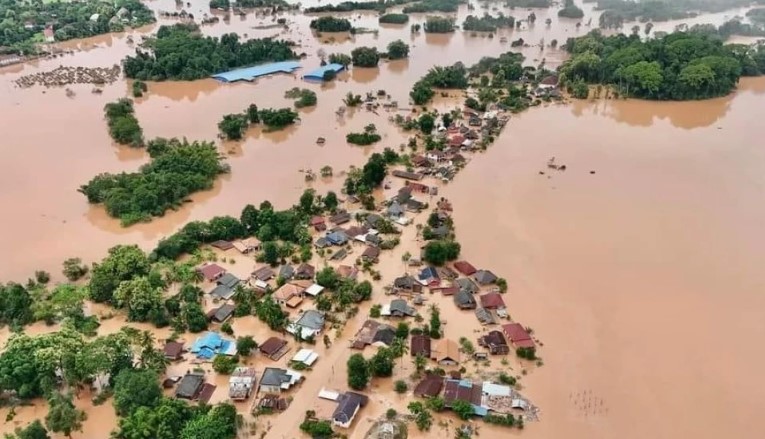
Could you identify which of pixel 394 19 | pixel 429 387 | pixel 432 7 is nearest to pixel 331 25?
pixel 394 19

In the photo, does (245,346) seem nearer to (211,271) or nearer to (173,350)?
(173,350)

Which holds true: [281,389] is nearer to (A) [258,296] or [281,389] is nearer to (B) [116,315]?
(A) [258,296]

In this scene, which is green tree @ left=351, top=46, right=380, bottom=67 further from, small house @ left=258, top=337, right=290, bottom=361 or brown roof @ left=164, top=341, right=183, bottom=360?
brown roof @ left=164, top=341, right=183, bottom=360

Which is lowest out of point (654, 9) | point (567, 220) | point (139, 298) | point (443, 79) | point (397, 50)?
point (139, 298)

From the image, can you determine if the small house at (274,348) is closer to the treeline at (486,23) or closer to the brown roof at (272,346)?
the brown roof at (272,346)

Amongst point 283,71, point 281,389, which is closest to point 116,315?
point 281,389

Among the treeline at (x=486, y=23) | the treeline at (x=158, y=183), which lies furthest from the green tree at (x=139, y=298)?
the treeline at (x=486, y=23)
